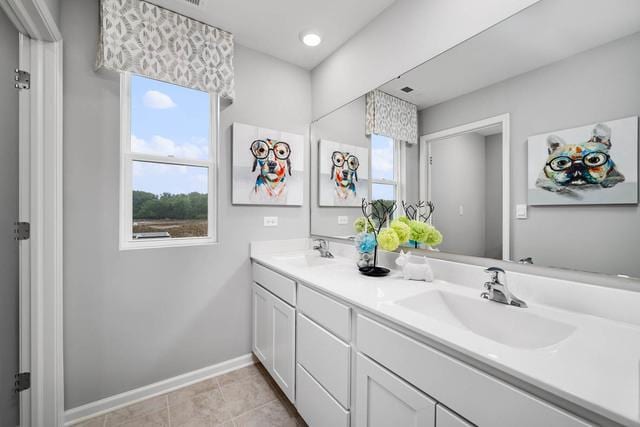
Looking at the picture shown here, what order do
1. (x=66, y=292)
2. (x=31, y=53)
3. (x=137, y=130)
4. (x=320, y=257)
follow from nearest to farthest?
1. (x=31, y=53)
2. (x=66, y=292)
3. (x=137, y=130)
4. (x=320, y=257)

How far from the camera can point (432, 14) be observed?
1.47 meters

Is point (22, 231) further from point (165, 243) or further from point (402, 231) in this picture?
point (402, 231)

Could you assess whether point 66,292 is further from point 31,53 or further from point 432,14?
point 432,14

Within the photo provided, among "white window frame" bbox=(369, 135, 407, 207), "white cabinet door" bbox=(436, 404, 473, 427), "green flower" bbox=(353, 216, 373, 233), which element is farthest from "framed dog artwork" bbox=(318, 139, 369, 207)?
"white cabinet door" bbox=(436, 404, 473, 427)

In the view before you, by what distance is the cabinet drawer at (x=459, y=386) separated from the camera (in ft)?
2.00

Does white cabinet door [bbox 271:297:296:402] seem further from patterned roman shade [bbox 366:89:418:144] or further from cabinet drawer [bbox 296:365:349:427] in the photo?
patterned roman shade [bbox 366:89:418:144]

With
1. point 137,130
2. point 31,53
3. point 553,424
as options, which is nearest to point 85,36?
point 31,53

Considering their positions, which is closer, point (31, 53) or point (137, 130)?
point (31, 53)

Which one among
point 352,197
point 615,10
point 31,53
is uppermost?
point 31,53

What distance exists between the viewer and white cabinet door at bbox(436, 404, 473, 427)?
75cm

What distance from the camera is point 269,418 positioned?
1.61 meters

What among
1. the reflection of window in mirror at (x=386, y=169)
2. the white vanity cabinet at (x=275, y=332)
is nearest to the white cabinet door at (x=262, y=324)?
the white vanity cabinet at (x=275, y=332)

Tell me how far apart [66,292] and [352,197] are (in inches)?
76.9

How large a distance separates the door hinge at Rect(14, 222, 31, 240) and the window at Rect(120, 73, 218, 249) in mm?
423
